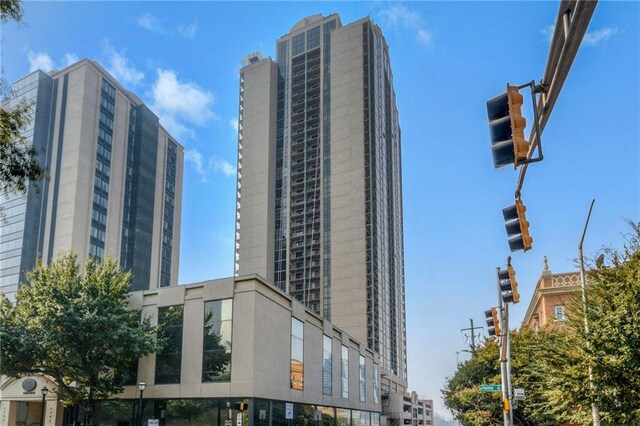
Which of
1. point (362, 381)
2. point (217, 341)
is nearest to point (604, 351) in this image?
point (217, 341)

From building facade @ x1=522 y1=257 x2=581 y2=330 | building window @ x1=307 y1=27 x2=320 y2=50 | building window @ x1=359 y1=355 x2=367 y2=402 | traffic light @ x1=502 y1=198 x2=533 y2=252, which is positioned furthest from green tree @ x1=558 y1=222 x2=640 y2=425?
building window @ x1=307 y1=27 x2=320 y2=50

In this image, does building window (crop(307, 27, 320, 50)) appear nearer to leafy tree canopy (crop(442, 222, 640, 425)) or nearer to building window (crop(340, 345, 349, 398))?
building window (crop(340, 345, 349, 398))

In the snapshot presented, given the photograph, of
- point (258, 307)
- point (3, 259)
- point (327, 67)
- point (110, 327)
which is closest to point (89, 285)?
point (110, 327)

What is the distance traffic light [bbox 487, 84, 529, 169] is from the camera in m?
6.59

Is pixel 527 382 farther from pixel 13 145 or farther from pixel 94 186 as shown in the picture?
pixel 94 186

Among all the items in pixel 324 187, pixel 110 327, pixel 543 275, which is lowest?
pixel 110 327

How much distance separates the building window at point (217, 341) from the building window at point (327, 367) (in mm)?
13147

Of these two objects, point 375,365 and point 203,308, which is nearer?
point 203,308

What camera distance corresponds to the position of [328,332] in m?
44.9

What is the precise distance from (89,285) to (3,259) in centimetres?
7168

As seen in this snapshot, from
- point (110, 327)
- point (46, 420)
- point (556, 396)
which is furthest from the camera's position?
point (46, 420)

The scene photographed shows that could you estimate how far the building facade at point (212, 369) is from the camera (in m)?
31.0

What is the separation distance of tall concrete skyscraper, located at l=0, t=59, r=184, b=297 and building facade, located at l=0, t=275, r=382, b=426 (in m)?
59.1

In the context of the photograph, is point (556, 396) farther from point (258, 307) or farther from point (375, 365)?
point (375, 365)
